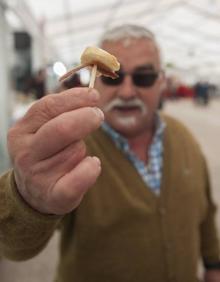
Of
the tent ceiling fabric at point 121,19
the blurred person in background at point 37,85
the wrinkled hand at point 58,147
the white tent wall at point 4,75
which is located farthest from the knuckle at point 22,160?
the blurred person in background at point 37,85

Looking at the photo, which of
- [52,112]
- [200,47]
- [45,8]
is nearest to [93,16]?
[45,8]

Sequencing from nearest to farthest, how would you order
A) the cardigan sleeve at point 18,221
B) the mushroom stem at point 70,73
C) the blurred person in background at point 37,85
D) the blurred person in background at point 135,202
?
the mushroom stem at point 70,73 < the cardigan sleeve at point 18,221 < the blurred person in background at point 135,202 < the blurred person in background at point 37,85

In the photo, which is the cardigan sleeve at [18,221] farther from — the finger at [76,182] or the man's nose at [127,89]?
the man's nose at [127,89]

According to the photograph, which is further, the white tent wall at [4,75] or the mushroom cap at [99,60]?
the white tent wall at [4,75]

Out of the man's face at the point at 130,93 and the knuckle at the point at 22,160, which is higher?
the knuckle at the point at 22,160

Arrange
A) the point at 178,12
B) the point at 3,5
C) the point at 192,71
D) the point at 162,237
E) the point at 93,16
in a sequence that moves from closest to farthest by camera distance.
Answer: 1. the point at 162,237
2. the point at 3,5
3. the point at 93,16
4. the point at 178,12
5. the point at 192,71

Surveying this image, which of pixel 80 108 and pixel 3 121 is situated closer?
pixel 80 108

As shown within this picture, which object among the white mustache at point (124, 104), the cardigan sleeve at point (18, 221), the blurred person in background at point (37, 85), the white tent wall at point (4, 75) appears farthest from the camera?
the blurred person in background at point (37, 85)

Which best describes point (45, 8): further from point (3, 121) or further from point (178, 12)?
point (178, 12)
